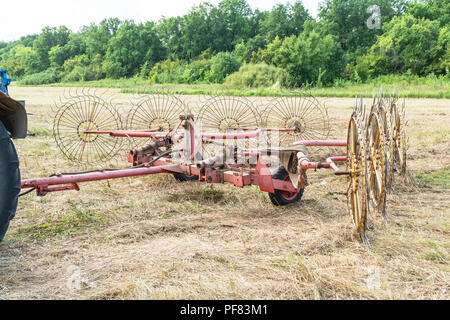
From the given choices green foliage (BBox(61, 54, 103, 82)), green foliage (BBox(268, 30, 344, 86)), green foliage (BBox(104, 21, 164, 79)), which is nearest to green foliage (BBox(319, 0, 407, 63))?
green foliage (BBox(268, 30, 344, 86))

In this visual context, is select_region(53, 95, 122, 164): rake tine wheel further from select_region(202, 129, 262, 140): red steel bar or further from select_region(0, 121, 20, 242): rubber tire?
select_region(0, 121, 20, 242): rubber tire

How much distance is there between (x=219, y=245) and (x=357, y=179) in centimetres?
143

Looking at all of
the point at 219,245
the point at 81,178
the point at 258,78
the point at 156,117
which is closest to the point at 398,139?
the point at 156,117

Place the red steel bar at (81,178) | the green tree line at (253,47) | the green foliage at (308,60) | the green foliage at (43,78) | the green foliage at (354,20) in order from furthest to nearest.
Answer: the green foliage at (354,20)
the green foliage at (43,78)
the green tree line at (253,47)
the green foliage at (308,60)
the red steel bar at (81,178)

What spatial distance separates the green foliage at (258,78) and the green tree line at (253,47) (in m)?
0.08

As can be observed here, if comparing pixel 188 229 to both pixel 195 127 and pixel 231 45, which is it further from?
pixel 231 45

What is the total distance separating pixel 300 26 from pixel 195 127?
49.4 m

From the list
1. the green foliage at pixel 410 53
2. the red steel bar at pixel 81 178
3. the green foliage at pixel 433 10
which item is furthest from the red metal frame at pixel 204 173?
the green foliage at pixel 433 10

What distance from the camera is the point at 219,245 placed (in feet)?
13.1

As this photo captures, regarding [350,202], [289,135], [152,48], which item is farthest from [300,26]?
[350,202]

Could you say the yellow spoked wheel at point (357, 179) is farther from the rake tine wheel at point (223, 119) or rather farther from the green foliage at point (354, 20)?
the green foliage at point (354, 20)

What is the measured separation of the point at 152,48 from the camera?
164 feet

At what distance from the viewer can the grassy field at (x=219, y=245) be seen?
313 cm

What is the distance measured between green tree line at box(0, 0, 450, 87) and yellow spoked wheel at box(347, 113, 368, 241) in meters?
19.6
